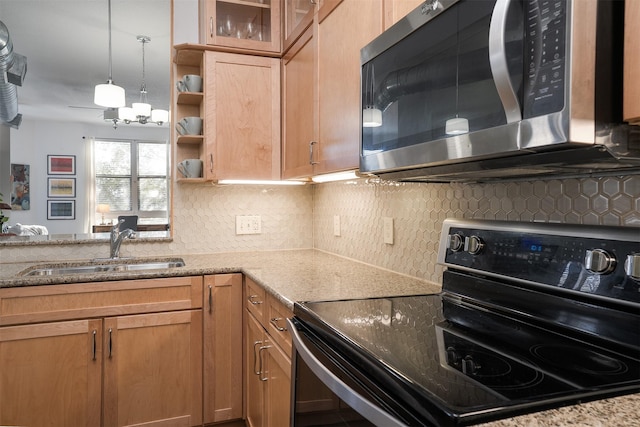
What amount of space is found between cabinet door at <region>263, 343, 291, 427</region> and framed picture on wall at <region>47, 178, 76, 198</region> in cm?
592

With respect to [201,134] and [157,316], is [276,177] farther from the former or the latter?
[157,316]

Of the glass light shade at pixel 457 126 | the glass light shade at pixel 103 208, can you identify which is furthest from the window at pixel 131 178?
the glass light shade at pixel 457 126

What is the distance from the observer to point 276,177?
8.12 feet

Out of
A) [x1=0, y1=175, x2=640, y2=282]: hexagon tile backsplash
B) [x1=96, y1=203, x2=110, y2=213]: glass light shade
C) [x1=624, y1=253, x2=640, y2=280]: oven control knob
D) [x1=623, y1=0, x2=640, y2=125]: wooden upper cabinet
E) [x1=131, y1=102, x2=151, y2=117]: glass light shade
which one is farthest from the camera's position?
[x1=96, y1=203, x2=110, y2=213]: glass light shade

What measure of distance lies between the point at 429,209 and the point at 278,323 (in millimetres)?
686

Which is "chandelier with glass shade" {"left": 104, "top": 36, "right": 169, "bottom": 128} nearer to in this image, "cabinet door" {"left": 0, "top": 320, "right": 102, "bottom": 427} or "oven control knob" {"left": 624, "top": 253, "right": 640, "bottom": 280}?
Result: "cabinet door" {"left": 0, "top": 320, "right": 102, "bottom": 427}

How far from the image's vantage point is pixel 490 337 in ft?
3.15

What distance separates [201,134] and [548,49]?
6.73ft

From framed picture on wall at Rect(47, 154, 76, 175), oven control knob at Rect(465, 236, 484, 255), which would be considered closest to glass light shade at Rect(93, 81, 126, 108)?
framed picture on wall at Rect(47, 154, 76, 175)

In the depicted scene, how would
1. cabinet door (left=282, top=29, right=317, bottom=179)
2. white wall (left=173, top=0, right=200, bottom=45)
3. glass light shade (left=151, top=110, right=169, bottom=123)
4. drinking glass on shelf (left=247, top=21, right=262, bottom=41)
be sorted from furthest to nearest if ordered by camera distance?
glass light shade (left=151, top=110, right=169, bottom=123), white wall (left=173, top=0, right=200, bottom=45), drinking glass on shelf (left=247, top=21, right=262, bottom=41), cabinet door (left=282, top=29, right=317, bottom=179)

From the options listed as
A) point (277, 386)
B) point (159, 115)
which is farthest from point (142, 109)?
point (277, 386)

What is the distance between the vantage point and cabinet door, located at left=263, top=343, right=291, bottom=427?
1.43 meters

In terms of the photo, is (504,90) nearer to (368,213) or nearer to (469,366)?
(469,366)

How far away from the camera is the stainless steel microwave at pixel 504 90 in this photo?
2.22 ft
